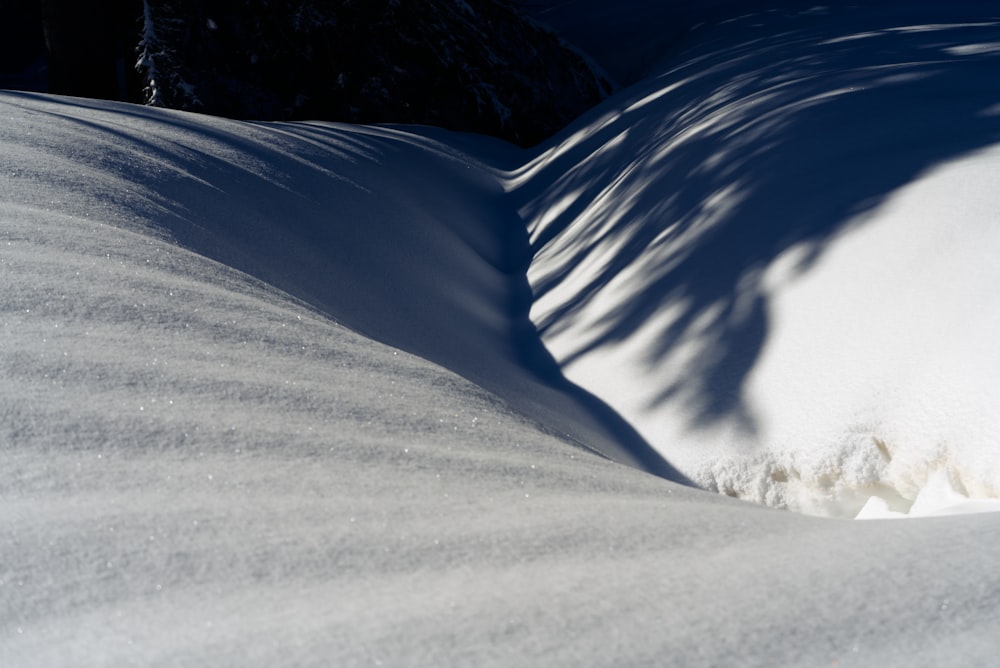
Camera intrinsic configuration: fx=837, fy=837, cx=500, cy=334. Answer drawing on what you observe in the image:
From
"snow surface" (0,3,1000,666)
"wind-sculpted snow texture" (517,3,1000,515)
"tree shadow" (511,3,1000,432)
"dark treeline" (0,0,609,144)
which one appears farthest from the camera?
"dark treeline" (0,0,609,144)

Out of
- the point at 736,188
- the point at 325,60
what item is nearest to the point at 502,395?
the point at 736,188

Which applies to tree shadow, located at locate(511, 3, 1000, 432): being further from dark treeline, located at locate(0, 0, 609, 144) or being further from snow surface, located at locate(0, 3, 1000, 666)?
dark treeline, located at locate(0, 0, 609, 144)

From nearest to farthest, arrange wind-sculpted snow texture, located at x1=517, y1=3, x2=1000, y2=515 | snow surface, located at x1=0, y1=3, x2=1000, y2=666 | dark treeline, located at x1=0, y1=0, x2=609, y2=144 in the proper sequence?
snow surface, located at x1=0, y1=3, x2=1000, y2=666 < wind-sculpted snow texture, located at x1=517, y1=3, x2=1000, y2=515 < dark treeline, located at x1=0, y1=0, x2=609, y2=144

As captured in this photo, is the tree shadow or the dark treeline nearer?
the tree shadow

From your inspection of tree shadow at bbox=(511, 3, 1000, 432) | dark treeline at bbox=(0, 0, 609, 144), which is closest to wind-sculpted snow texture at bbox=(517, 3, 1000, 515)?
tree shadow at bbox=(511, 3, 1000, 432)

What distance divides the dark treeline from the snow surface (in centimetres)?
305

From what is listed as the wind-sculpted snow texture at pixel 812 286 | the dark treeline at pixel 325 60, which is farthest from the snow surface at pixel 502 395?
the dark treeline at pixel 325 60

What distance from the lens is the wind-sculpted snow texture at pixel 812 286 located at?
173 cm

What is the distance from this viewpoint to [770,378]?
2023 mm

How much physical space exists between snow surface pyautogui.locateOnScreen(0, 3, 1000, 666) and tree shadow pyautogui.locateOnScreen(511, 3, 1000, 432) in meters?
0.02

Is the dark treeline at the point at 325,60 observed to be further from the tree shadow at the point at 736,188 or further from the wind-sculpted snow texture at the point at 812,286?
the wind-sculpted snow texture at the point at 812,286

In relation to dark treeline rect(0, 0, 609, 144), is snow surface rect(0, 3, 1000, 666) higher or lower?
lower

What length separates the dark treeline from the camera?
6.22 m

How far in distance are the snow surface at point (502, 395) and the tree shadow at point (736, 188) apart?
0.05ft
